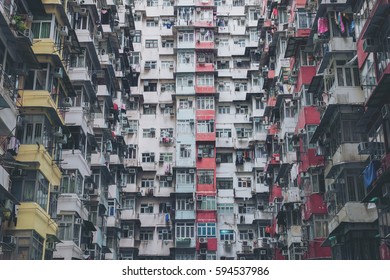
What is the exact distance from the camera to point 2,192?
57.2 feet

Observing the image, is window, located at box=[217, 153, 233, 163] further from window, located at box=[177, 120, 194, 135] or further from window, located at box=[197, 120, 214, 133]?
window, located at box=[177, 120, 194, 135]

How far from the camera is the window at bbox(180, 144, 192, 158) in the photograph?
43000 millimetres

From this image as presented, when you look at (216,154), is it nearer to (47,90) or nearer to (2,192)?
(47,90)

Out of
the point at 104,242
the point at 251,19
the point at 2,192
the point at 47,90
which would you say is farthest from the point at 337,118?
the point at 251,19

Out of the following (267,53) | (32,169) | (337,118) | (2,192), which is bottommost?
(2,192)

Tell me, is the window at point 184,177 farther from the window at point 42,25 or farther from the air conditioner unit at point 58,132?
the window at point 42,25

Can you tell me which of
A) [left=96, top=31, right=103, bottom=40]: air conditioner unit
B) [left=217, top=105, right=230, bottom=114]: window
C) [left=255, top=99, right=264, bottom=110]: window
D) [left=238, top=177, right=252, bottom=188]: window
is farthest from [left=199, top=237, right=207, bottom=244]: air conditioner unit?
[left=96, top=31, right=103, bottom=40]: air conditioner unit

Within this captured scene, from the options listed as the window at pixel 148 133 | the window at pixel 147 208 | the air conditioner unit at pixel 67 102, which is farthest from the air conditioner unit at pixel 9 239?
the window at pixel 148 133

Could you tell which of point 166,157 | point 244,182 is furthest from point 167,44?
point 244,182

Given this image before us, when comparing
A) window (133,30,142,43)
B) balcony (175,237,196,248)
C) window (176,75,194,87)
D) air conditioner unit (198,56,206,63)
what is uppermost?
window (133,30,142,43)

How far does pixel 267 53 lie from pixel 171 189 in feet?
39.9

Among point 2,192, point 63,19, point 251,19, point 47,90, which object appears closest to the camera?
point 2,192

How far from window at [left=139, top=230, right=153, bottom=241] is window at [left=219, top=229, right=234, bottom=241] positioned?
5.00 meters

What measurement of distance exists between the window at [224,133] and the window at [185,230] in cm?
772
